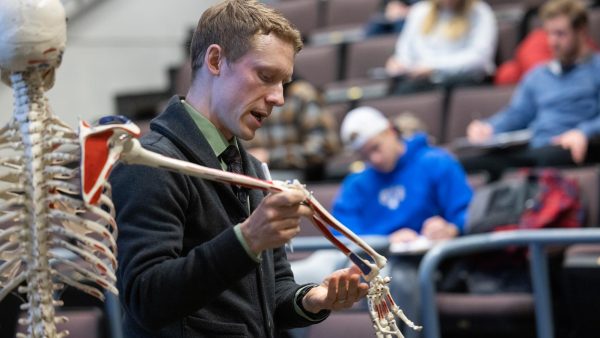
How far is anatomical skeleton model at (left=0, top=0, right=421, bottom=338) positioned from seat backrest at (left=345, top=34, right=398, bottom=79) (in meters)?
4.83

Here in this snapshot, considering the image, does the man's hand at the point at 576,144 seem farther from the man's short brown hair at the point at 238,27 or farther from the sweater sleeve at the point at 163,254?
the sweater sleeve at the point at 163,254

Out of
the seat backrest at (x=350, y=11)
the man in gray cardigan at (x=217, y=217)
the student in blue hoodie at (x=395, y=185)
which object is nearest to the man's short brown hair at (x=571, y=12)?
the student in blue hoodie at (x=395, y=185)

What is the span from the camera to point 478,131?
512 cm

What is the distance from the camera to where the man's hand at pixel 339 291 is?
6.04ft

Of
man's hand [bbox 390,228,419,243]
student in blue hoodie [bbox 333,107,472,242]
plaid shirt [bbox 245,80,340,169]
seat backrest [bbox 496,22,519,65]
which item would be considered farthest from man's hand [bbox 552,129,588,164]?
seat backrest [bbox 496,22,519,65]

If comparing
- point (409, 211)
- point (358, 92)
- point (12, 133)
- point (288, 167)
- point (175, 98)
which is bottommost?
point (12, 133)

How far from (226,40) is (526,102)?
3.43 metres

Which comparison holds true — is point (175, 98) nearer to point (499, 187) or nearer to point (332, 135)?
point (499, 187)

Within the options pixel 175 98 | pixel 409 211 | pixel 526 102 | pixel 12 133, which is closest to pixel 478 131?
pixel 526 102

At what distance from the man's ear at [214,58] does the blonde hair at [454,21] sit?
409 centimetres

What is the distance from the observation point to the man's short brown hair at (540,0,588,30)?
15.9 ft

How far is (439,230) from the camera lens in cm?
409

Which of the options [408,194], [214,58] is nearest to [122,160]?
[214,58]

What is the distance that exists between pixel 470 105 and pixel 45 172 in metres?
3.94
